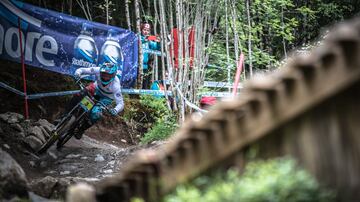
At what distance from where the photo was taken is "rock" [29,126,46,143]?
1020 centimetres

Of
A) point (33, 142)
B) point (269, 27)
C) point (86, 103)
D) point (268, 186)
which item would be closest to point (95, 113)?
point (86, 103)

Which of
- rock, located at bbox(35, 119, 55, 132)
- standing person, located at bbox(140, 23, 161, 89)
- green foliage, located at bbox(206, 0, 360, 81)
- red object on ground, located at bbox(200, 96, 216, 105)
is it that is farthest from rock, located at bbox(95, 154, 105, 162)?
standing person, located at bbox(140, 23, 161, 89)

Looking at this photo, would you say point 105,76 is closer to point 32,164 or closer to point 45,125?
point 45,125

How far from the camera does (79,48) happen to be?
12.5m

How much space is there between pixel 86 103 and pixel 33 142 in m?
1.15

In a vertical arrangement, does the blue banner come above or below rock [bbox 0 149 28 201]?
above

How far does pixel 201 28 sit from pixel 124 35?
2.95 meters

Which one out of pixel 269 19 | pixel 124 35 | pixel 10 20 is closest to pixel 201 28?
pixel 124 35

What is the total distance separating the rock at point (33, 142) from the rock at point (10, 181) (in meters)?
4.56

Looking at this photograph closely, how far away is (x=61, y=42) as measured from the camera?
12.2 meters

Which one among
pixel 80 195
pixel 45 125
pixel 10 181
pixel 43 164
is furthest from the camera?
pixel 45 125

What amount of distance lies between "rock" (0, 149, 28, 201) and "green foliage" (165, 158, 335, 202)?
8.61ft

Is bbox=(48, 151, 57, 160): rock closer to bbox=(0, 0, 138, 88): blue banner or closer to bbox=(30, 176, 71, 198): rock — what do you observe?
bbox=(0, 0, 138, 88): blue banner

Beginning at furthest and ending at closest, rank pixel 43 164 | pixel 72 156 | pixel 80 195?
1. pixel 72 156
2. pixel 43 164
3. pixel 80 195
